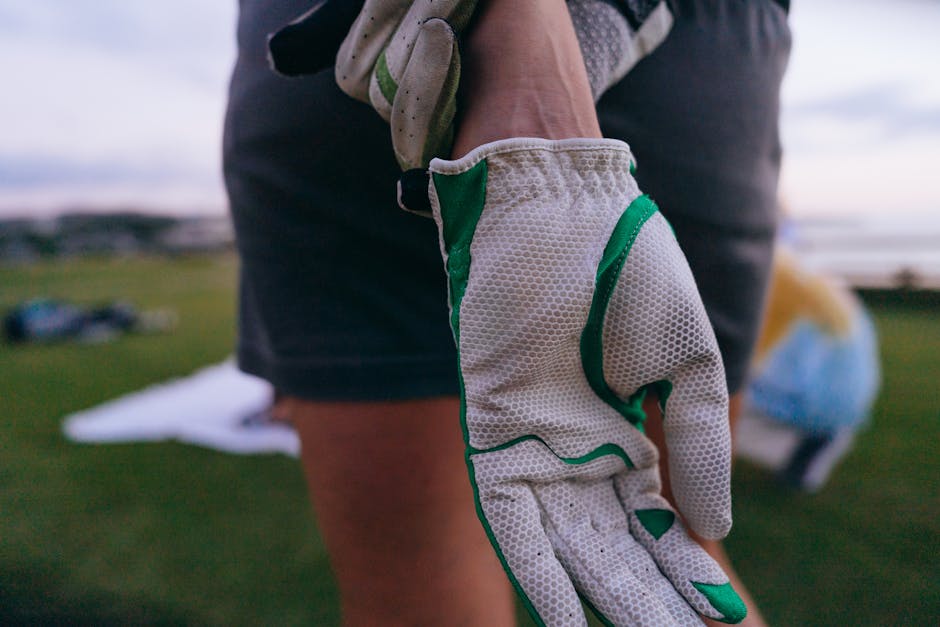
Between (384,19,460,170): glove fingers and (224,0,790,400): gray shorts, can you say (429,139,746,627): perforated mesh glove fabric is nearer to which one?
(384,19,460,170): glove fingers

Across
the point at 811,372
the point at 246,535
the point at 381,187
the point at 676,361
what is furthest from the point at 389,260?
the point at 811,372

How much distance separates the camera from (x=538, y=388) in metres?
0.60

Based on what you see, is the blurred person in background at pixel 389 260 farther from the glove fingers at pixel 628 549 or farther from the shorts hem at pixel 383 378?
the glove fingers at pixel 628 549

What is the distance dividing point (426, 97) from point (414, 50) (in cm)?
4

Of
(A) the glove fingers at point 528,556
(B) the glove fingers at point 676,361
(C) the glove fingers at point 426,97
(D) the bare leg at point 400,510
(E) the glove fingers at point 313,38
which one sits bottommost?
(D) the bare leg at point 400,510

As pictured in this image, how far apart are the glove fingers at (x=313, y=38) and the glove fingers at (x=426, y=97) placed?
7 centimetres

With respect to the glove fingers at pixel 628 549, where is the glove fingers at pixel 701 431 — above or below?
above

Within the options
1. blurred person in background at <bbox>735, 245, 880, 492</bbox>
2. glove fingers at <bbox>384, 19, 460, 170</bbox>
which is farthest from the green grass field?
glove fingers at <bbox>384, 19, 460, 170</bbox>

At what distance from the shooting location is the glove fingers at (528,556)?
55cm

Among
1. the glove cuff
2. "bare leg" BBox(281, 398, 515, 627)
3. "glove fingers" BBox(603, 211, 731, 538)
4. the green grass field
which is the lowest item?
the green grass field

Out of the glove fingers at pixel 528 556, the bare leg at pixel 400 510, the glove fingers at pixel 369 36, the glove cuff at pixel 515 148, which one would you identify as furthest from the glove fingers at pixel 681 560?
the glove fingers at pixel 369 36

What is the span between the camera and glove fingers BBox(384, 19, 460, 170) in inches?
22.1

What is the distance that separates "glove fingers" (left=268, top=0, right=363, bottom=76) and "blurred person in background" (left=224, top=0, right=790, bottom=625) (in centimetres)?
6

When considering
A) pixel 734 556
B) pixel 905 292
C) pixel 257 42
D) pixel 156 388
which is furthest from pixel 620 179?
pixel 905 292
